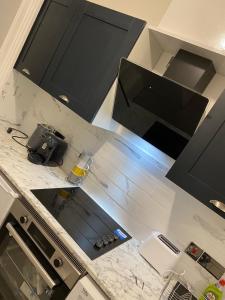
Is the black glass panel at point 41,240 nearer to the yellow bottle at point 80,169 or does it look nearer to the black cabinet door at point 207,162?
the yellow bottle at point 80,169

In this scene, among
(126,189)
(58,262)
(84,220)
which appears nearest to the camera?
(58,262)

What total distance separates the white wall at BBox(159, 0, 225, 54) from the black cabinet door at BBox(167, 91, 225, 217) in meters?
0.41

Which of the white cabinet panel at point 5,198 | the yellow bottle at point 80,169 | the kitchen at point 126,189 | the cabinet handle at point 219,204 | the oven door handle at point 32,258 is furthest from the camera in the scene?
the yellow bottle at point 80,169

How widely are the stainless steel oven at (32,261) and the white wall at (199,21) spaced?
127cm

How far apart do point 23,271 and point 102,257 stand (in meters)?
0.45

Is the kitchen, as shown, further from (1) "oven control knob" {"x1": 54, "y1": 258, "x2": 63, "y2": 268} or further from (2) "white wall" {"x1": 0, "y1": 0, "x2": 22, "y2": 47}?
(2) "white wall" {"x1": 0, "y1": 0, "x2": 22, "y2": 47}

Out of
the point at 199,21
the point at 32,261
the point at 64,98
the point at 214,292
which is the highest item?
the point at 199,21

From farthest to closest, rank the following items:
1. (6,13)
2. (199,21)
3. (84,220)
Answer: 1. (6,13)
2. (84,220)
3. (199,21)

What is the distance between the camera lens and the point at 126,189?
6.26 feet

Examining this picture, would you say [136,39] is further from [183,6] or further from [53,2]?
[53,2]

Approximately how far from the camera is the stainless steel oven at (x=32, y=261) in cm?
135

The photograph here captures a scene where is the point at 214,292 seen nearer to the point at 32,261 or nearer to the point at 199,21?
the point at 32,261

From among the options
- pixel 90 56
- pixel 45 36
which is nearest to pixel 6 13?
pixel 45 36

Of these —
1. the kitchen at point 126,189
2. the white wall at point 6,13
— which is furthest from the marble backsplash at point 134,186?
the white wall at point 6,13
